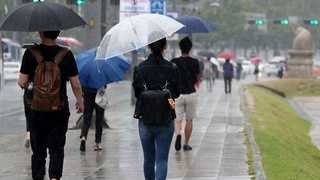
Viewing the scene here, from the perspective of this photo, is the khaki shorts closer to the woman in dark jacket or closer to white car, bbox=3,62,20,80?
the woman in dark jacket

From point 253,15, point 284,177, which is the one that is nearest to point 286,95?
point 284,177

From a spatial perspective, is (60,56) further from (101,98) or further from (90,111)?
(101,98)

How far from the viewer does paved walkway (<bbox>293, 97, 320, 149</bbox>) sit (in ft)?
85.7

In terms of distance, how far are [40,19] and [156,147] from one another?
1.94 m

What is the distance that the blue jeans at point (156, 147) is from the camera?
999cm

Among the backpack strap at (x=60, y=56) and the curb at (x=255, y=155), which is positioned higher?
the backpack strap at (x=60, y=56)

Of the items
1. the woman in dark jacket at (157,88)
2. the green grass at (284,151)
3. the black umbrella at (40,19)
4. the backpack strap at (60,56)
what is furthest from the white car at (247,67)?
the backpack strap at (60,56)

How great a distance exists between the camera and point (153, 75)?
9906 mm

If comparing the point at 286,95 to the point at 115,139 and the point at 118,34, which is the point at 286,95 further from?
the point at 118,34

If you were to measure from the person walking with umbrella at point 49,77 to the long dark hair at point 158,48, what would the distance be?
0.97m

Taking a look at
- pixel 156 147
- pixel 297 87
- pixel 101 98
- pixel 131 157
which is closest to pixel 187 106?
pixel 131 157

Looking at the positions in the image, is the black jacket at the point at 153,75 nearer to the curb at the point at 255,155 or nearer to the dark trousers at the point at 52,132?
the dark trousers at the point at 52,132

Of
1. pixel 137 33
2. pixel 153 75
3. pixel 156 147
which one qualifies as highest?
pixel 137 33

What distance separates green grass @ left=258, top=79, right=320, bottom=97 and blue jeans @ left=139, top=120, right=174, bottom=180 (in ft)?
114
